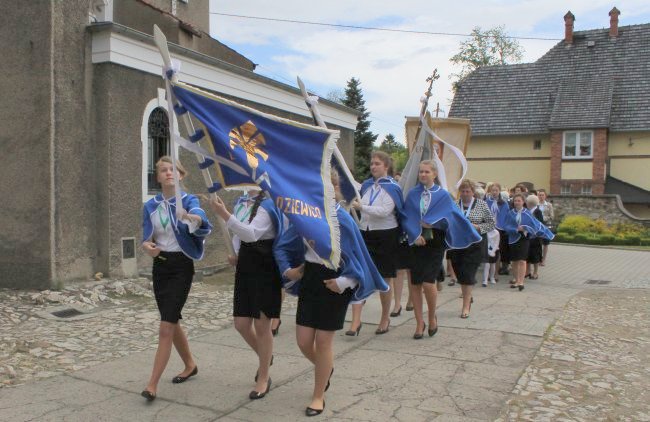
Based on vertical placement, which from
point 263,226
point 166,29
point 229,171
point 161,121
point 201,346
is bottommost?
point 201,346

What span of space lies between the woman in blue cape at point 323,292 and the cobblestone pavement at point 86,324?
2335 millimetres

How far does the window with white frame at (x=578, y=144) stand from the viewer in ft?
103

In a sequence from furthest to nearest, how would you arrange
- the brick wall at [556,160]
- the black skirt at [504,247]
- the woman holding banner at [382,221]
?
the brick wall at [556,160] < the black skirt at [504,247] < the woman holding banner at [382,221]

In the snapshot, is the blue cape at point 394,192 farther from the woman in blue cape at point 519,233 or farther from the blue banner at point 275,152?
the woman in blue cape at point 519,233

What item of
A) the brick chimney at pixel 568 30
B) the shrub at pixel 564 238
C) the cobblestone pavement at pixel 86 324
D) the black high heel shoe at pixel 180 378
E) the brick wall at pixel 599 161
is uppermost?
the brick chimney at pixel 568 30

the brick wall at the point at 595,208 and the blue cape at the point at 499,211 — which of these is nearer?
the blue cape at the point at 499,211

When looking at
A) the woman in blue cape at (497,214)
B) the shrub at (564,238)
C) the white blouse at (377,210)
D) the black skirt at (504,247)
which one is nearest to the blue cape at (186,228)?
the white blouse at (377,210)

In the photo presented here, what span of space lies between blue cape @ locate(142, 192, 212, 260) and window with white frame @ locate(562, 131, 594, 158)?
30.6m

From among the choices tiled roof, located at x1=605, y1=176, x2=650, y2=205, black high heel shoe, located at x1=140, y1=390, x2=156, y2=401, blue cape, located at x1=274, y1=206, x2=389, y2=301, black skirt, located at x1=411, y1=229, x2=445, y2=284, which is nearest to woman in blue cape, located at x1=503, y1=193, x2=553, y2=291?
black skirt, located at x1=411, y1=229, x2=445, y2=284

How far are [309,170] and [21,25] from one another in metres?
6.26

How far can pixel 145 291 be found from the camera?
8.73 metres

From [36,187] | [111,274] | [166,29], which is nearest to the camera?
[36,187]

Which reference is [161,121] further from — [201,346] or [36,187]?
[201,346]

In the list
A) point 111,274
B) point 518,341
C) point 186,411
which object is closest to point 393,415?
point 186,411
